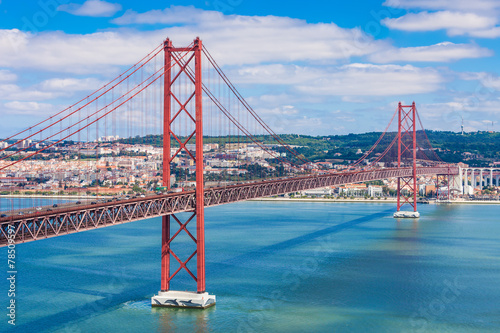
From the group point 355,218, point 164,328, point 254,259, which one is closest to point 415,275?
point 254,259

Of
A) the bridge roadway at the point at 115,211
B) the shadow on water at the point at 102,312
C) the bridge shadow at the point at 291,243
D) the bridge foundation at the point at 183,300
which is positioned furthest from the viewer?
the bridge shadow at the point at 291,243

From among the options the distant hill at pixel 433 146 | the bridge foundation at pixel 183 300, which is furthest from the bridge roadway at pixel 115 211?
the distant hill at pixel 433 146

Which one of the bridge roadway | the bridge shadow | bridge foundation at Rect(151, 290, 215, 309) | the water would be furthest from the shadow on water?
the bridge roadway

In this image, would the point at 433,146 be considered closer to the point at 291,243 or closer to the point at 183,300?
the point at 291,243

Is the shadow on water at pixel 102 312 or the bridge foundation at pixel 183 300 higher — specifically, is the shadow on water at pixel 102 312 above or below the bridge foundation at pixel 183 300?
below

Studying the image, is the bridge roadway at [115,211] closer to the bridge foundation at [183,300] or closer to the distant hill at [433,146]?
the bridge foundation at [183,300]

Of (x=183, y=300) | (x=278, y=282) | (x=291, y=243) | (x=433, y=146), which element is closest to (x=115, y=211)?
(x=183, y=300)

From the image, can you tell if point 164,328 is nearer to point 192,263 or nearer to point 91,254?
point 192,263

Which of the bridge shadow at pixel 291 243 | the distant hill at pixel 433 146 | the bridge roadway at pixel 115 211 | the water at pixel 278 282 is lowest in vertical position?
the water at pixel 278 282

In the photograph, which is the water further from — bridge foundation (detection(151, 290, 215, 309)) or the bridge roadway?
the bridge roadway
